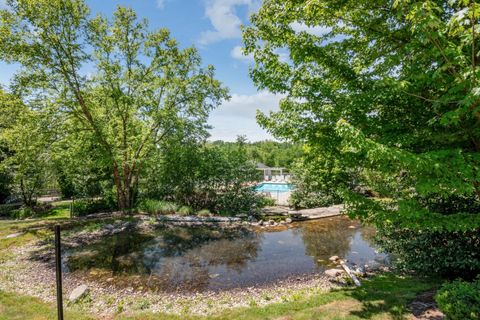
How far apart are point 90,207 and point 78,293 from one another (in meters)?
11.6

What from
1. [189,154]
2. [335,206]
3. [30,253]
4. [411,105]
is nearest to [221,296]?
[411,105]

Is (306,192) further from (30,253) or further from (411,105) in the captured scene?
(30,253)

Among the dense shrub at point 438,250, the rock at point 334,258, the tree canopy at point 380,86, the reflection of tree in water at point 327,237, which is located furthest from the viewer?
the reflection of tree in water at point 327,237

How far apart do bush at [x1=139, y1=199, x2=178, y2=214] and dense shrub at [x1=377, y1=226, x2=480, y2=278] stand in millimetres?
11160

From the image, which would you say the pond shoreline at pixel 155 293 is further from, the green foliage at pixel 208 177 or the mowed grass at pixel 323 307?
the green foliage at pixel 208 177

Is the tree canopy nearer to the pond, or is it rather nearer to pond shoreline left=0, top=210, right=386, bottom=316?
pond shoreline left=0, top=210, right=386, bottom=316

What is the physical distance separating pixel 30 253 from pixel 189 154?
8.27m

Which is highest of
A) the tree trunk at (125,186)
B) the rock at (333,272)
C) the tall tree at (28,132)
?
the tall tree at (28,132)

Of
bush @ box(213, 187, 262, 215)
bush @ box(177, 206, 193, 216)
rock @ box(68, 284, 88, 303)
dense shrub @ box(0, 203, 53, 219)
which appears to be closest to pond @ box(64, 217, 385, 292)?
rock @ box(68, 284, 88, 303)

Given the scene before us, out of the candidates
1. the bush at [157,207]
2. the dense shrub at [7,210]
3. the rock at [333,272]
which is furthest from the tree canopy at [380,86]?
the dense shrub at [7,210]

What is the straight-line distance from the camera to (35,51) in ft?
34.3

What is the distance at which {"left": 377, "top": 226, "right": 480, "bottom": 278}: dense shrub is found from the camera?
4977 millimetres

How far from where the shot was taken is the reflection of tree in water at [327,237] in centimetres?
913

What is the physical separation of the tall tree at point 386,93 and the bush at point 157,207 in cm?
1051
